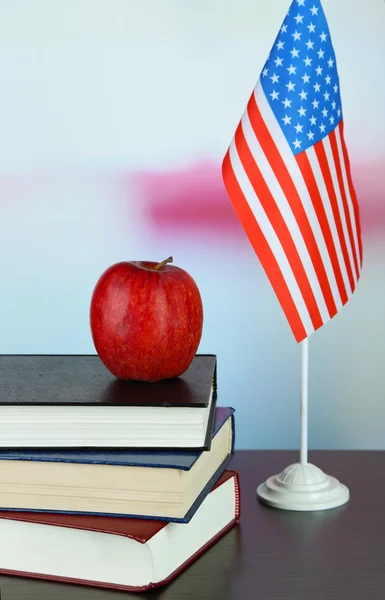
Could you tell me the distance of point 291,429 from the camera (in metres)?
1.58

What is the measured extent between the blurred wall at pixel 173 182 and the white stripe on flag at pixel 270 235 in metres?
0.37

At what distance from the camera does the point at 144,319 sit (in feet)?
3.24

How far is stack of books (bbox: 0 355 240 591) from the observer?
858 mm

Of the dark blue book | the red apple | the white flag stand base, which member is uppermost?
the red apple

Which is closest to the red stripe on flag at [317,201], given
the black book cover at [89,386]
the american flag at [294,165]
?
the american flag at [294,165]

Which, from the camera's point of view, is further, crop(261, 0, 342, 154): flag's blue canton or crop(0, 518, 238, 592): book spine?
crop(261, 0, 342, 154): flag's blue canton

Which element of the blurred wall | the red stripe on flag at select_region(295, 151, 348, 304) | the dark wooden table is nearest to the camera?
the dark wooden table

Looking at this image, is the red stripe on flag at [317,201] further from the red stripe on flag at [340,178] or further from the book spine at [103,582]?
the book spine at [103,582]

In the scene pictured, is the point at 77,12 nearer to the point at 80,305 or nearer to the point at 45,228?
the point at 45,228

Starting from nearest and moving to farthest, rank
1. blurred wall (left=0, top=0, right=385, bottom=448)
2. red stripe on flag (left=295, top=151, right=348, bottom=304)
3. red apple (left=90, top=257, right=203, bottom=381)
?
red apple (left=90, top=257, right=203, bottom=381) → red stripe on flag (left=295, top=151, right=348, bottom=304) → blurred wall (left=0, top=0, right=385, bottom=448)

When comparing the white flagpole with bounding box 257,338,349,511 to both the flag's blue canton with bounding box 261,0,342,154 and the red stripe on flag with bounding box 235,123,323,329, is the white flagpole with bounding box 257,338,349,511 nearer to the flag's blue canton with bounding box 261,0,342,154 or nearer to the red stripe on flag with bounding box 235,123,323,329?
the red stripe on flag with bounding box 235,123,323,329

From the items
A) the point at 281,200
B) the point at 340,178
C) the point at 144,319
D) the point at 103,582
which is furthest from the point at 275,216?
the point at 103,582

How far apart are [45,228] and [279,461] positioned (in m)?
0.65

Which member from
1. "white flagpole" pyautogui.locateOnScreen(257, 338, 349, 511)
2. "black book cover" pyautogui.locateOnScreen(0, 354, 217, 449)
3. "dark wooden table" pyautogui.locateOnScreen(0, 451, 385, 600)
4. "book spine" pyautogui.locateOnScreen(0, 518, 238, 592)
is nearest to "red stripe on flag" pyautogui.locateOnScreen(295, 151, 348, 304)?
"white flagpole" pyautogui.locateOnScreen(257, 338, 349, 511)
